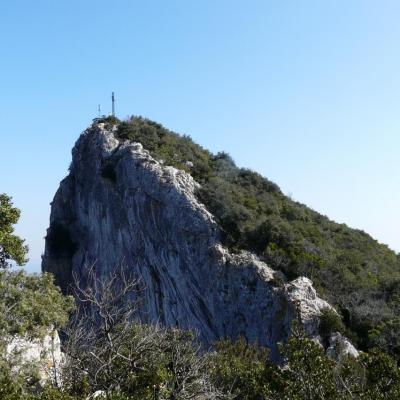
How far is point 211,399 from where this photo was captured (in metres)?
14.4

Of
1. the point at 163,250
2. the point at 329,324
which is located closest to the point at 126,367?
the point at 329,324

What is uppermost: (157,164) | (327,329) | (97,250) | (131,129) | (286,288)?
(131,129)

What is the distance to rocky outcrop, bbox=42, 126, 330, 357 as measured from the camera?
25.1 meters

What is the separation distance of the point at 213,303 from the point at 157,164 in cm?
1134

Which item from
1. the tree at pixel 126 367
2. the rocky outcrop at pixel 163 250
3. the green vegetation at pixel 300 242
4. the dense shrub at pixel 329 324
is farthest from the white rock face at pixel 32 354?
the green vegetation at pixel 300 242

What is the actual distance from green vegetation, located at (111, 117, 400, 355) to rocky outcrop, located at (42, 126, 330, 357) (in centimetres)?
118

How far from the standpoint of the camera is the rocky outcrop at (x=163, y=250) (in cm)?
2514

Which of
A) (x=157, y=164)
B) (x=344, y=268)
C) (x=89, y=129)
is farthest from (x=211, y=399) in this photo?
(x=89, y=129)

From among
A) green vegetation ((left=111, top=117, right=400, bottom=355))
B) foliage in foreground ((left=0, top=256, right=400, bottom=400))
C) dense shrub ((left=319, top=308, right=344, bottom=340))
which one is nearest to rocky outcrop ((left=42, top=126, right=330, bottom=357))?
dense shrub ((left=319, top=308, right=344, bottom=340))

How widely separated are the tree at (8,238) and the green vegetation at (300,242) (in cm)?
1585

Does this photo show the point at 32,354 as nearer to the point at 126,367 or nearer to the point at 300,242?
the point at 126,367

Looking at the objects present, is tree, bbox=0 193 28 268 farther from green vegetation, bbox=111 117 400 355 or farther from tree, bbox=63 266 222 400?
green vegetation, bbox=111 117 400 355

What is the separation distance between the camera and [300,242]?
2856 cm

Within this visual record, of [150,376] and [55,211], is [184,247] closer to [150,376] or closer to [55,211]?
[150,376]
